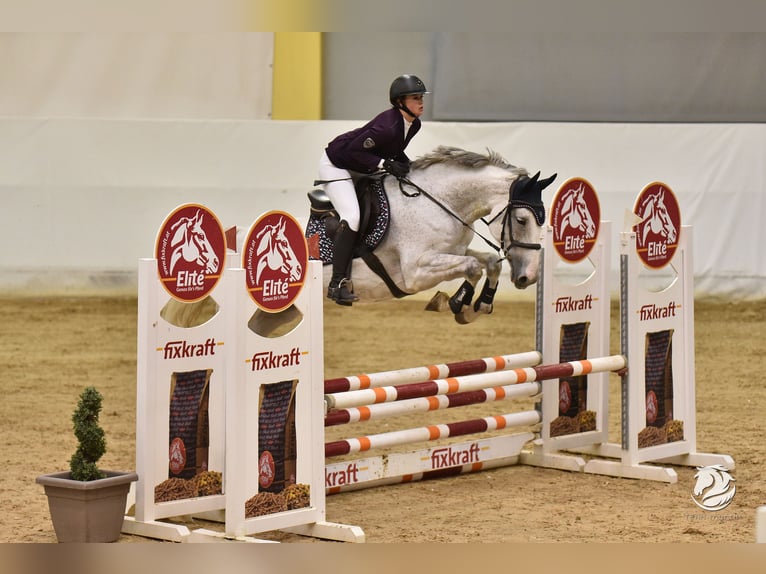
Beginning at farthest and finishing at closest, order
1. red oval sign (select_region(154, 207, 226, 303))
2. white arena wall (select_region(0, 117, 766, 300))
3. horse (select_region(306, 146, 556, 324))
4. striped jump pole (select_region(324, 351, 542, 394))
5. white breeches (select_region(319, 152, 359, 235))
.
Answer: white arena wall (select_region(0, 117, 766, 300)), white breeches (select_region(319, 152, 359, 235)), horse (select_region(306, 146, 556, 324)), striped jump pole (select_region(324, 351, 542, 394)), red oval sign (select_region(154, 207, 226, 303))

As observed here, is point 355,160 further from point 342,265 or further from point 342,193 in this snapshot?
point 342,265

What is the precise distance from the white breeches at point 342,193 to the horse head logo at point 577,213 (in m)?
0.86

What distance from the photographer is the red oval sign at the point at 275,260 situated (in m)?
3.31

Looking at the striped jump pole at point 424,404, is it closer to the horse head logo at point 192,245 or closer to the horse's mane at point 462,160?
the horse head logo at point 192,245

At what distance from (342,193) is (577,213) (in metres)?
0.98

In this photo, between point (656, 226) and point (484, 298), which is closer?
point (484, 298)

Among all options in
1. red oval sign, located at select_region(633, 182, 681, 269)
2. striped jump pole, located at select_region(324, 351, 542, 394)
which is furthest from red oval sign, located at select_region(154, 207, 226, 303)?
red oval sign, located at select_region(633, 182, 681, 269)

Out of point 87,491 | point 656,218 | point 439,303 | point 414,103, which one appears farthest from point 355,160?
point 87,491

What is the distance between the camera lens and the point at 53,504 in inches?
133

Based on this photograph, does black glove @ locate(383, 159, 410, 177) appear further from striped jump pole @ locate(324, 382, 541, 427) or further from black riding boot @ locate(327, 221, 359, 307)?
striped jump pole @ locate(324, 382, 541, 427)

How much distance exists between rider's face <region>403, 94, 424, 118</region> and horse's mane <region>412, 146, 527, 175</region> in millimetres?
268

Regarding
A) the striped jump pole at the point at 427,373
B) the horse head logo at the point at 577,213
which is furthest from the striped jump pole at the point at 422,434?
the horse head logo at the point at 577,213

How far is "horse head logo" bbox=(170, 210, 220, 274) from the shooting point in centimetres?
345

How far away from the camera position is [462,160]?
→ 4.56 metres
